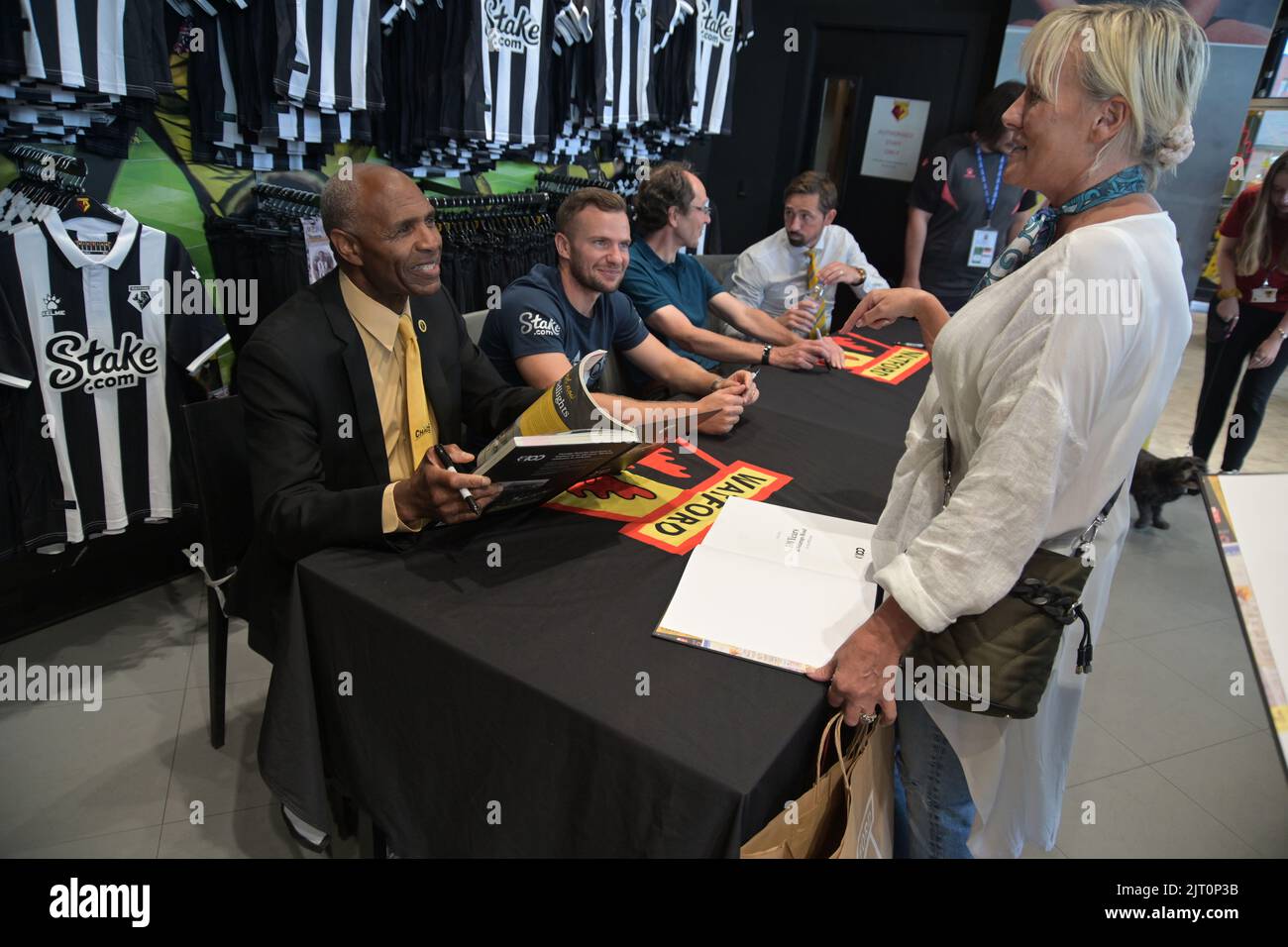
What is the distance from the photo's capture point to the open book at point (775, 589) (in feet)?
4.06

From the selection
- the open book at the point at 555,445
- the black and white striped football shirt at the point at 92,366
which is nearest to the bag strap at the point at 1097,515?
the open book at the point at 555,445

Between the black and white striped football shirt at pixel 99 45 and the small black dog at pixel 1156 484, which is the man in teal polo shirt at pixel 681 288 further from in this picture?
the small black dog at pixel 1156 484

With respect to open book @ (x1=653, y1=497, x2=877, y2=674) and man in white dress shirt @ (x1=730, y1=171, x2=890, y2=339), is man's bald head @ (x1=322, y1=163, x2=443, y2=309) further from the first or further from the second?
man in white dress shirt @ (x1=730, y1=171, x2=890, y2=339)

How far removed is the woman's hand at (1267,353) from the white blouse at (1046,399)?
345 centimetres

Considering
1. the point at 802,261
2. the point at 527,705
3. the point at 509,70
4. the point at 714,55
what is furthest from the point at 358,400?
the point at 714,55

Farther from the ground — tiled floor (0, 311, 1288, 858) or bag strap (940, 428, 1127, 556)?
bag strap (940, 428, 1127, 556)

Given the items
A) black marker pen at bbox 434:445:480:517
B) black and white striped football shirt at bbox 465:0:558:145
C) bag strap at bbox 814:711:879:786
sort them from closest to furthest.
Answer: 1. bag strap at bbox 814:711:879:786
2. black marker pen at bbox 434:445:480:517
3. black and white striped football shirt at bbox 465:0:558:145

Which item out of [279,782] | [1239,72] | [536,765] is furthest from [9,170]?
[1239,72]

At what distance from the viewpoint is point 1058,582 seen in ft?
3.60

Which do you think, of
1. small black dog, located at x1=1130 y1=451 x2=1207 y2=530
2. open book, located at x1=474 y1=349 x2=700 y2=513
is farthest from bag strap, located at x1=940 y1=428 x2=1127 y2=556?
small black dog, located at x1=1130 y1=451 x2=1207 y2=530

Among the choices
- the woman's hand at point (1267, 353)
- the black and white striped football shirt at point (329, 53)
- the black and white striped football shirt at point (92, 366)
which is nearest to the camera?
the black and white striped football shirt at point (92, 366)

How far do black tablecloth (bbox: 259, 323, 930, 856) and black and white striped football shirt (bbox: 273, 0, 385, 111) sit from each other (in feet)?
6.72

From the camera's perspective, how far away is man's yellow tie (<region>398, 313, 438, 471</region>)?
1.84 m
